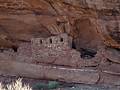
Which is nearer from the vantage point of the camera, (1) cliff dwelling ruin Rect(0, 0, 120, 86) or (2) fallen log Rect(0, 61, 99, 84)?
(1) cliff dwelling ruin Rect(0, 0, 120, 86)

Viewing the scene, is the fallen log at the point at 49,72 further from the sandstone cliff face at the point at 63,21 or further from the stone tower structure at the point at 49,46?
the sandstone cliff face at the point at 63,21

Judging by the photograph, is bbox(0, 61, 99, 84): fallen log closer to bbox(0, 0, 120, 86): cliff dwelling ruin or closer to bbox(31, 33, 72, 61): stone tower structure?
bbox(0, 0, 120, 86): cliff dwelling ruin

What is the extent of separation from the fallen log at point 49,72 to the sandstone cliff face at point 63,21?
0.80m

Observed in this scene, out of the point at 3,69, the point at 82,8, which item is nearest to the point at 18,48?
the point at 3,69

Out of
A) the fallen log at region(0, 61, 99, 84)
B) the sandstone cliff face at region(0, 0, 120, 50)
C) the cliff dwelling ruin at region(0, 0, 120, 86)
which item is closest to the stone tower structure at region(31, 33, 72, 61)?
the cliff dwelling ruin at region(0, 0, 120, 86)

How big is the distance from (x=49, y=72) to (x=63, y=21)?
163 cm

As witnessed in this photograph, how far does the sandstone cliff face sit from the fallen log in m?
0.80

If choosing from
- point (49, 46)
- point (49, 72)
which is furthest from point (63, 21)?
point (49, 72)

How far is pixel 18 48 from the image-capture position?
12.7 m

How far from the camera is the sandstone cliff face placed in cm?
1085

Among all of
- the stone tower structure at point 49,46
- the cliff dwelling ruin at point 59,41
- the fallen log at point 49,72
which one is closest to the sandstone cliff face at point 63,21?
the cliff dwelling ruin at point 59,41

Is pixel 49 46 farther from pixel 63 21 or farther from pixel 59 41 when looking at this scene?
pixel 63 21

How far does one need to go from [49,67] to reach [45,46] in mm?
669

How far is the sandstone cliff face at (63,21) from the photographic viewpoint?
10852 millimetres
